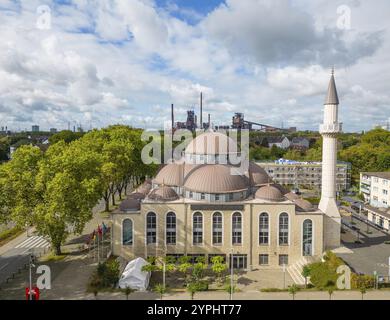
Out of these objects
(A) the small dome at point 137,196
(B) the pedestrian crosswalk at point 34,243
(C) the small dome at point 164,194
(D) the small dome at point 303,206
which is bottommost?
(B) the pedestrian crosswalk at point 34,243

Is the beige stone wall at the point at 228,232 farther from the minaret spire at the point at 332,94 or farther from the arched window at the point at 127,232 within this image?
the minaret spire at the point at 332,94

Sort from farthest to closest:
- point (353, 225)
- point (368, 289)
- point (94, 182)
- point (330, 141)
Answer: point (353, 225) < point (330, 141) < point (94, 182) < point (368, 289)

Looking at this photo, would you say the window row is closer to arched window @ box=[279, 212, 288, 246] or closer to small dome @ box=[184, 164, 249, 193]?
arched window @ box=[279, 212, 288, 246]

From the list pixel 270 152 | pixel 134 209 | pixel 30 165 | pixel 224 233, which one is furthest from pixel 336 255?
pixel 270 152

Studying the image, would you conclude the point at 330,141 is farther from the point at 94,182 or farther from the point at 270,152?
the point at 270,152

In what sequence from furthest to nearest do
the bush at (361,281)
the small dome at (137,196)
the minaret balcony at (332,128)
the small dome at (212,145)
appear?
1. the small dome at (212,145)
2. the small dome at (137,196)
3. the minaret balcony at (332,128)
4. the bush at (361,281)

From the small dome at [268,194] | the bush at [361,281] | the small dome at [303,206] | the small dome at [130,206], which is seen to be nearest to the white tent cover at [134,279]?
the small dome at [130,206]

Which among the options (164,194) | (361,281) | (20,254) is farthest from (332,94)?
(20,254)
